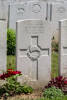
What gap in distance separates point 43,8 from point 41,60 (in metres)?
8.57

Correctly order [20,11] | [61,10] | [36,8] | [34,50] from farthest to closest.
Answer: [36,8], [61,10], [20,11], [34,50]

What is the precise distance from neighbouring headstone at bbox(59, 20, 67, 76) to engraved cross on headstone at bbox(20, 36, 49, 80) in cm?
33

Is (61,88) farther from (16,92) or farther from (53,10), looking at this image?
(53,10)

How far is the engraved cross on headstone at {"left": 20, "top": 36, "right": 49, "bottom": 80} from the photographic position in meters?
7.66

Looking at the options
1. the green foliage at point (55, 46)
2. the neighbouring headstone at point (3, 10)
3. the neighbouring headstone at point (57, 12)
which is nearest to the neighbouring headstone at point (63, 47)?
the green foliage at point (55, 46)

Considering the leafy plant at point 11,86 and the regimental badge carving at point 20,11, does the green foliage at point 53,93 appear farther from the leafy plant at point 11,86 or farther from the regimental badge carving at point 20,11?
the regimental badge carving at point 20,11

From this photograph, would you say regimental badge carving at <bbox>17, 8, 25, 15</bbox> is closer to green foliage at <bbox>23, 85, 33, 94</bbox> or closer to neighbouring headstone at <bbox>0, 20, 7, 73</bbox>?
neighbouring headstone at <bbox>0, 20, 7, 73</bbox>

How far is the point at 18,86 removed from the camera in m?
7.20

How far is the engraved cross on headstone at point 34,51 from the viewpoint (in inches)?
302

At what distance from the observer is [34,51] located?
772cm

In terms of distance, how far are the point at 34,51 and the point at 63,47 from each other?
0.65 m

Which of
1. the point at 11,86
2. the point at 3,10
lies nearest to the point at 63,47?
the point at 11,86

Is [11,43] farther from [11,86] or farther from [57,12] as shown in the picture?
[11,86]

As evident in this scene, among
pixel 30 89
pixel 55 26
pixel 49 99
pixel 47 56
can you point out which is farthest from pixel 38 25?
pixel 55 26
